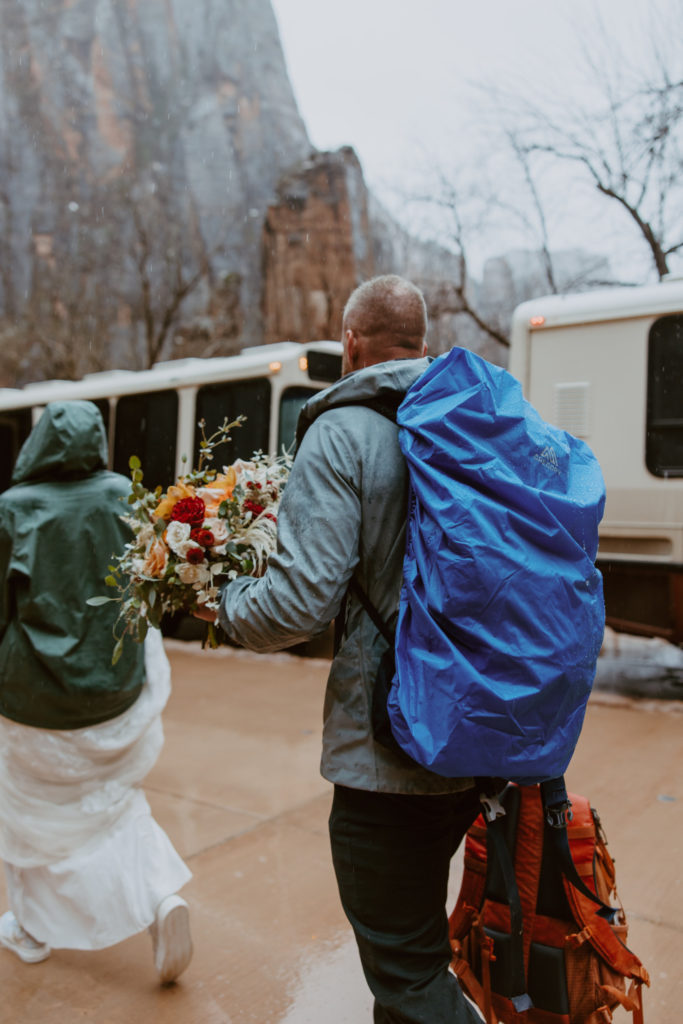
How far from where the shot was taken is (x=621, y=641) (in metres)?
10.2

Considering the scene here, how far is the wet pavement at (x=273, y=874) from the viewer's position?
9.67 ft

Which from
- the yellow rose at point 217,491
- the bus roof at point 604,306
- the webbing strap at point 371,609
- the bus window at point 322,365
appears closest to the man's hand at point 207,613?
the yellow rose at point 217,491

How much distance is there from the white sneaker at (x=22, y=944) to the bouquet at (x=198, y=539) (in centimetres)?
155

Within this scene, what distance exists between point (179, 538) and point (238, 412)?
7.23m

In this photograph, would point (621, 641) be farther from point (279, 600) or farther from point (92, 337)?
point (92, 337)

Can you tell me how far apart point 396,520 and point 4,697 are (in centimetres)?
191

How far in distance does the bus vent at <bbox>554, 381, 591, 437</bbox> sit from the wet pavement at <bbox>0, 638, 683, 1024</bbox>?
2.20m

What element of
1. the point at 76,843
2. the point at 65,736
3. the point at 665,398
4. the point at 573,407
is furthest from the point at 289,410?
the point at 76,843

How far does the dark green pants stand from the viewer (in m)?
1.90

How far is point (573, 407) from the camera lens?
7340 mm

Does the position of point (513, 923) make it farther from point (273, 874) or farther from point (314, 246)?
point (314, 246)

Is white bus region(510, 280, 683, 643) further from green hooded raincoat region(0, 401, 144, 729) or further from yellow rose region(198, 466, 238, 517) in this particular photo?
yellow rose region(198, 466, 238, 517)

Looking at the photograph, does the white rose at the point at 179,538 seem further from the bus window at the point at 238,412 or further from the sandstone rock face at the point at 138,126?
the sandstone rock face at the point at 138,126

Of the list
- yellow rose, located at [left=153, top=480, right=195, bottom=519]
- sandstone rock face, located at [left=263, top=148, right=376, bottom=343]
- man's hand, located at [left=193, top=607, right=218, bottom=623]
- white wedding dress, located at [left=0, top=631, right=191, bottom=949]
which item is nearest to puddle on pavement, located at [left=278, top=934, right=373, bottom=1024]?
white wedding dress, located at [left=0, top=631, right=191, bottom=949]
